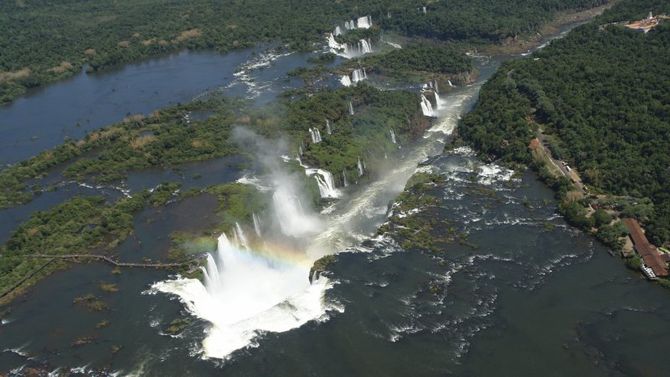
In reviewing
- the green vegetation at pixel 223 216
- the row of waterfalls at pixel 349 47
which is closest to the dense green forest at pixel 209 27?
the row of waterfalls at pixel 349 47

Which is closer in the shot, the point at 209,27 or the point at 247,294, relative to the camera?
the point at 247,294

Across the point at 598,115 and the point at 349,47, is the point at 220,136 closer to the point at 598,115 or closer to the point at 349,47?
the point at 598,115

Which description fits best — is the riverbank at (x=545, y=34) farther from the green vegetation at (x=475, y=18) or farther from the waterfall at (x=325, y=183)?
the waterfall at (x=325, y=183)

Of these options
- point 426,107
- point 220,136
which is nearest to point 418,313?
point 220,136

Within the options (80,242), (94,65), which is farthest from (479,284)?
(94,65)

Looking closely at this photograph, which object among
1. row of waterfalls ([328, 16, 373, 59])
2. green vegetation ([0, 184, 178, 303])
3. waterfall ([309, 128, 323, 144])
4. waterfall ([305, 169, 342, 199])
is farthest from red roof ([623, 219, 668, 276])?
Answer: row of waterfalls ([328, 16, 373, 59])

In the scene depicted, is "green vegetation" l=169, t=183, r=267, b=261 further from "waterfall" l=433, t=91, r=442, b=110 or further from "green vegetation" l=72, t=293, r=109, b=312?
"waterfall" l=433, t=91, r=442, b=110
